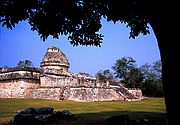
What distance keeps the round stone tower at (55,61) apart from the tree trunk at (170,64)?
37.0m

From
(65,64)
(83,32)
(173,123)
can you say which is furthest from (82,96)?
(173,123)

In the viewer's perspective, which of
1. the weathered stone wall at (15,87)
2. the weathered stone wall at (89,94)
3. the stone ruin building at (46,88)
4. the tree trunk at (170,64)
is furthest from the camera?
the weathered stone wall at (15,87)

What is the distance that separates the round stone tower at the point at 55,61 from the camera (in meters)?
42.7

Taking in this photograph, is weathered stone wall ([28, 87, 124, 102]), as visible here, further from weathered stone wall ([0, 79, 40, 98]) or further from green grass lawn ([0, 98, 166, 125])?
green grass lawn ([0, 98, 166, 125])

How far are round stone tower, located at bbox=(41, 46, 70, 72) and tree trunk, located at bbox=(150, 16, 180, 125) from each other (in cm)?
3698

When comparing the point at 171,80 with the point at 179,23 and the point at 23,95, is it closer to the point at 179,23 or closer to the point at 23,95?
the point at 179,23

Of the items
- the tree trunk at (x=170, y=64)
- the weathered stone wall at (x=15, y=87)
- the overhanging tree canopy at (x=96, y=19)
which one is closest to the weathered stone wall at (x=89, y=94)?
the weathered stone wall at (x=15, y=87)

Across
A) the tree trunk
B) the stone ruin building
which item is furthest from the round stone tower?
the tree trunk

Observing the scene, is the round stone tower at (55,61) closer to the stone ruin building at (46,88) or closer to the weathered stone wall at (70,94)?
the stone ruin building at (46,88)

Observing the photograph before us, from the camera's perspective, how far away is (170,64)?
6.02 meters

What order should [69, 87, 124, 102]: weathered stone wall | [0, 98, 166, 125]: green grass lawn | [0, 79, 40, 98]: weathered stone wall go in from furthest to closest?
[0, 79, 40, 98]: weathered stone wall, [69, 87, 124, 102]: weathered stone wall, [0, 98, 166, 125]: green grass lawn

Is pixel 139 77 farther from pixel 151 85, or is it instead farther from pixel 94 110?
pixel 94 110

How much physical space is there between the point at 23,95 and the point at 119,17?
86.9 feet

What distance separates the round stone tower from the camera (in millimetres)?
42656
